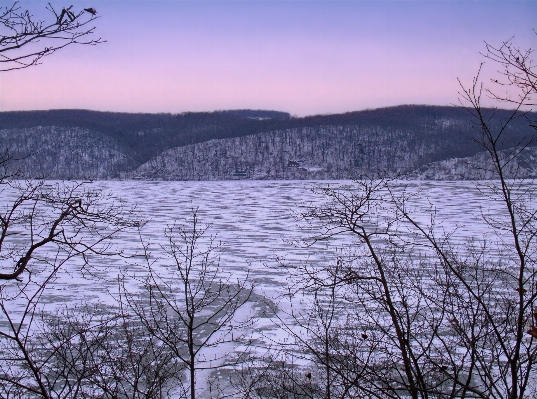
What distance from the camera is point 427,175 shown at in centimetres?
9162

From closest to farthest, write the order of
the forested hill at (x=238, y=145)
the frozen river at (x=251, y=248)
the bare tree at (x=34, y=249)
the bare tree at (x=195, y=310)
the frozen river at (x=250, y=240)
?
the bare tree at (x=34, y=249)
the bare tree at (x=195, y=310)
the frozen river at (x=251, y=248)
the frozen river at (x=250, y=240)
the forested hill at (x=238, y=145)

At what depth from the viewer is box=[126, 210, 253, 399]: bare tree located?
5746mm

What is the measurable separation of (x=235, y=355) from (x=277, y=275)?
18.6ft

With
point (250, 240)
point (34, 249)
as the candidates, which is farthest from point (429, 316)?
point (250, 240)

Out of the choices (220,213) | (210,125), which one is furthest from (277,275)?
(210,125)

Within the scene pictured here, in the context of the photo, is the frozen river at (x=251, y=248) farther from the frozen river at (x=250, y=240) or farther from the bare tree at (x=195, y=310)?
the bare tree at (x=195, y=310)

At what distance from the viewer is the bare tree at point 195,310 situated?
575 centimetres

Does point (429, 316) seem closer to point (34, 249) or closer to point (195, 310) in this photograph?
point (195, 310)

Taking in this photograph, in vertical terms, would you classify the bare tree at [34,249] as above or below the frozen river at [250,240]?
above

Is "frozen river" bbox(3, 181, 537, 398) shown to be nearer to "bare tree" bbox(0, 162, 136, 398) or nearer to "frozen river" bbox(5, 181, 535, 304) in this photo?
"frozen river" bbox(5, 181, 535, 304)

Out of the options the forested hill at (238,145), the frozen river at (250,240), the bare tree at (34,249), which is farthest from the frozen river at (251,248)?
the forested hill at (238,145)

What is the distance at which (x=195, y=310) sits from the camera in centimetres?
512

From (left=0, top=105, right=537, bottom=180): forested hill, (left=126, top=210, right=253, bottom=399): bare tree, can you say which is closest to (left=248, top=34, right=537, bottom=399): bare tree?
(left=126, top=210, right=253, bottom=399): bare tree

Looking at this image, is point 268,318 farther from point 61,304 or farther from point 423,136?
point 423,136
